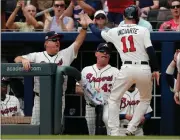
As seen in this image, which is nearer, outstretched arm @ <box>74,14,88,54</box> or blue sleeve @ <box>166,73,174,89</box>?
blue sleeve @ <box>166,73,174,89</box>

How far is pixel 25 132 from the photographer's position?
9680mm

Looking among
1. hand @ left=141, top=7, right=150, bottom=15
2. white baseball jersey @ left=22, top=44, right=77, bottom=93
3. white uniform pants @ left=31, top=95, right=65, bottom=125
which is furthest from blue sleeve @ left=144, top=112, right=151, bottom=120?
hand @ left=141, top=7, right=150, bottom=15

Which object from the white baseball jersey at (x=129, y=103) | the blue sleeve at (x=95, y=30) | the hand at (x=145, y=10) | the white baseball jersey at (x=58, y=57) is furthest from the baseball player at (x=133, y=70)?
the hand at (x=145, y=10)

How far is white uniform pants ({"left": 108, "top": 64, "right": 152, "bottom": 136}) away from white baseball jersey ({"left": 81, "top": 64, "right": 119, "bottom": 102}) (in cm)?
73

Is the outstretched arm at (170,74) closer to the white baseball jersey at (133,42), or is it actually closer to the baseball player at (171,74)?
the baseball player at (171,74)

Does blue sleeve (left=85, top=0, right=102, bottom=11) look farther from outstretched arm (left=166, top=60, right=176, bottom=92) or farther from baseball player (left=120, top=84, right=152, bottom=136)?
outstretched arm (left=166, top=60, right=176, bottom=92)

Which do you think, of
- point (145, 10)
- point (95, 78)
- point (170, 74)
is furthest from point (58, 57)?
point (145, 10)

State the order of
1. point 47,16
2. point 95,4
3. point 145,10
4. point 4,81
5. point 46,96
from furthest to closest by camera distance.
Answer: point 95,4 < point 145,10 < point 47,16 < point 4,81 < point 46,96

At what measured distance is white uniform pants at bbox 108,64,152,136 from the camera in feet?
30.8

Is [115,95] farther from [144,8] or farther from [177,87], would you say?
[144,8]

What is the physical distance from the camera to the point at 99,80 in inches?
403

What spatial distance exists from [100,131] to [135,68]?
1.18 m

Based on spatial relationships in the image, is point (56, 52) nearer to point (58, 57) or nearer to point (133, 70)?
point (58, 57)

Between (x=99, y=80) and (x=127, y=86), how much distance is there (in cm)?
88
